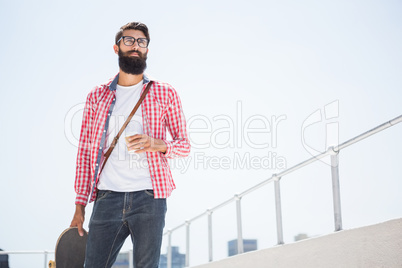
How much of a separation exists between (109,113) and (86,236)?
26.8 inches

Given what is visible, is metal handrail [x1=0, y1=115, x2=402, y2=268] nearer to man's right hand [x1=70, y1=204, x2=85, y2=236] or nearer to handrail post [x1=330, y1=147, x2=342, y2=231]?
handrail post [x1=330, y1=147, x2=342, y2=231]

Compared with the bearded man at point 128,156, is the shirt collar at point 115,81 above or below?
above

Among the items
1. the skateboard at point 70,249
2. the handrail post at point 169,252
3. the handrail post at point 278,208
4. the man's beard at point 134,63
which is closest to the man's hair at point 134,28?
the man's beard at point 134,63

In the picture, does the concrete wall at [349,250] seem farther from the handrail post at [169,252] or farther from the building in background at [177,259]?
the handrail post at [169,252]

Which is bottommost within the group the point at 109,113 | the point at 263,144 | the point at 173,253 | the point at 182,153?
the point at 173,253

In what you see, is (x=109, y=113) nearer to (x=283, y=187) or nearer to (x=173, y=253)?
(x=283, y=187)

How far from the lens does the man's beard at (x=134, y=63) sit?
7.82ft

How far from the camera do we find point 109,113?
2.37 m

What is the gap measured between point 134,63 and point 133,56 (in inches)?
1.5

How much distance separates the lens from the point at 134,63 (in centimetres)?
238

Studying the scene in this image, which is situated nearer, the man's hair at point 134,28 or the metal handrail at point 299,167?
the man's hair at point 134,28

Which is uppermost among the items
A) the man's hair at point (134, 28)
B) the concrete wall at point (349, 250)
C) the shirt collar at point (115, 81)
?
the man's hair at point (134, 28)

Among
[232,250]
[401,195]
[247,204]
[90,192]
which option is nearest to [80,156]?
[90,192]

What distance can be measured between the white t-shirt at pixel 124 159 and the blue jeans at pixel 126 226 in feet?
0.14
